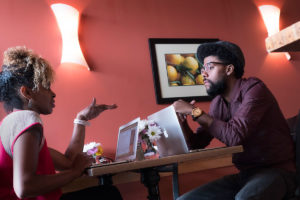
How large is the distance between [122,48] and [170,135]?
1566 millimetres

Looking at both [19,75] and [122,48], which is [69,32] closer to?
[122,48]

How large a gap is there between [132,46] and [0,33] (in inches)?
49.4

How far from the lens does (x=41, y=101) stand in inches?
60.1

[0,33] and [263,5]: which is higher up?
[263,5]

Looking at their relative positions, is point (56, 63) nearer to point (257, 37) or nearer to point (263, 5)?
point (257, 37)

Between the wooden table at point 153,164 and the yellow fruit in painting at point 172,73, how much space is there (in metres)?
1.61

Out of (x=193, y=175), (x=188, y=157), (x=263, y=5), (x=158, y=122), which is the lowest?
(x=193, y=175)

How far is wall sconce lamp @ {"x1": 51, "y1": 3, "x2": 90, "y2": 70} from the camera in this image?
2840 mm

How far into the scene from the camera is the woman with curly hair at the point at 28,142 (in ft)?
3.75

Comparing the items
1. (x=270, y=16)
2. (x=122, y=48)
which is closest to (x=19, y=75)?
(x=122, y=48)

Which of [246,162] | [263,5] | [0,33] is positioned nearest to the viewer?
[246,162]

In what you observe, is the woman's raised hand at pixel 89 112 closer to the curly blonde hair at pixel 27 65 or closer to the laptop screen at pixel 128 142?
the laptop screen at pixel 128 142

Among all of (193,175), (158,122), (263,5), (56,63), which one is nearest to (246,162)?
(158,122)

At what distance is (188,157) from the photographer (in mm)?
1478
